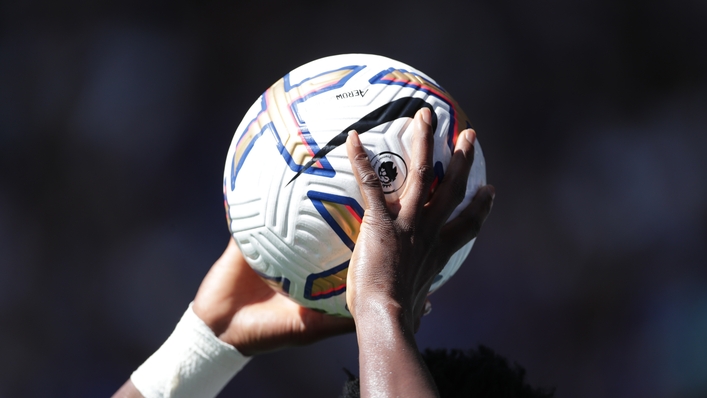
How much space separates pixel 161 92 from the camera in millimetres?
5191

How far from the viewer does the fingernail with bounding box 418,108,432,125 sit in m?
1.89

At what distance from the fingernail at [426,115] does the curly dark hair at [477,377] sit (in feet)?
2.47

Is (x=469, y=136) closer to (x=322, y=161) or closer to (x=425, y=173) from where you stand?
(x=425, y=173)

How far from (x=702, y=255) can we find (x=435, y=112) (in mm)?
4132

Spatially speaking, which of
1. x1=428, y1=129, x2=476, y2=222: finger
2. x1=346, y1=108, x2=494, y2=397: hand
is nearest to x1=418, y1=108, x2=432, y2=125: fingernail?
x1=346, y1=108, x2=494, y2=397: hand

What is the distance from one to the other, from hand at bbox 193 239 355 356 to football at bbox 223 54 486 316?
419 mm

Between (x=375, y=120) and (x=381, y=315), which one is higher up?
(x=375, y=120)

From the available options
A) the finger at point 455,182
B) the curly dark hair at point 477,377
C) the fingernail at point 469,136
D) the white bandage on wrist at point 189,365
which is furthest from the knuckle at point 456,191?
the white bandage on wrist at point 189,365

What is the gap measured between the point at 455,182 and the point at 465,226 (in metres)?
0.15

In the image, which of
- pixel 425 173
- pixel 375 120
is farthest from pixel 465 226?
pixel 375 120

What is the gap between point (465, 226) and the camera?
6.23 ft

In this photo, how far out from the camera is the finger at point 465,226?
1.84 m

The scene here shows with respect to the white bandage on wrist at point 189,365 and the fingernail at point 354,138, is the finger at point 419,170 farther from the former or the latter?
the white bandage on wrist at point 189,365

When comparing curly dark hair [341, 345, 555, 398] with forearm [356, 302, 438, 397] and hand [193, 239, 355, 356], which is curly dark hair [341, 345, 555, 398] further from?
hand [193, 239, 355, 356]
